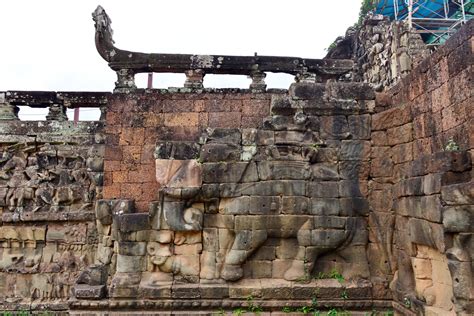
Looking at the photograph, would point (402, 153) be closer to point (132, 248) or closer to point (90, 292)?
point (132, 248)

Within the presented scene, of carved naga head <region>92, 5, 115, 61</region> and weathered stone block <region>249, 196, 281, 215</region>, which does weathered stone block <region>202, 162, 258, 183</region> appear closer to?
weathered stone block <region>249, 196, 281, 215</region>

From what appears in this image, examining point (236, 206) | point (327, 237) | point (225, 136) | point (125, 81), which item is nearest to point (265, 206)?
point (236, 206)

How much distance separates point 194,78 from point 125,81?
137cm

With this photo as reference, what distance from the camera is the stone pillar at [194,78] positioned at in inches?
285

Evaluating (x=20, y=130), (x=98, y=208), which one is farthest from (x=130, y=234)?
(x=20, y=130)

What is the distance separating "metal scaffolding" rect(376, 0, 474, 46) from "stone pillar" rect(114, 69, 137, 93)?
12066 millimetres

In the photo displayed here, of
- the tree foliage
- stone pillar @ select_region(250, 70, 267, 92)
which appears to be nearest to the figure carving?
stone pillar @ select_region(250, 70, 267, 92)

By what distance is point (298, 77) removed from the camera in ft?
25.4

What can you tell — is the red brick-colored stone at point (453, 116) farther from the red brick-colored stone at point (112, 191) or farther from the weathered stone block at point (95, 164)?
the weathered stone block at point (95, 164)

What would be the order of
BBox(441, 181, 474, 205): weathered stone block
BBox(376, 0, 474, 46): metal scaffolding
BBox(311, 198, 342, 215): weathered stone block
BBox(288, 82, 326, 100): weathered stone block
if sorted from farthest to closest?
1. BBox(376, 0, 474, 46): metal scaffolding
2. BBox(288, 82, 326, 100): weathered stone block
3. BBox(311, 198, 342, 215): weathered stone block
4. BBox(441, 181, 474, 205): weathered stone block

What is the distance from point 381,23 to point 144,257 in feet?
36.3

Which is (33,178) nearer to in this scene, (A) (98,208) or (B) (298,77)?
(A) (98,208)

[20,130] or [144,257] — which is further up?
[20,130]

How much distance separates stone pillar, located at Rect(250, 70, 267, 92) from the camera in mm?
7359
